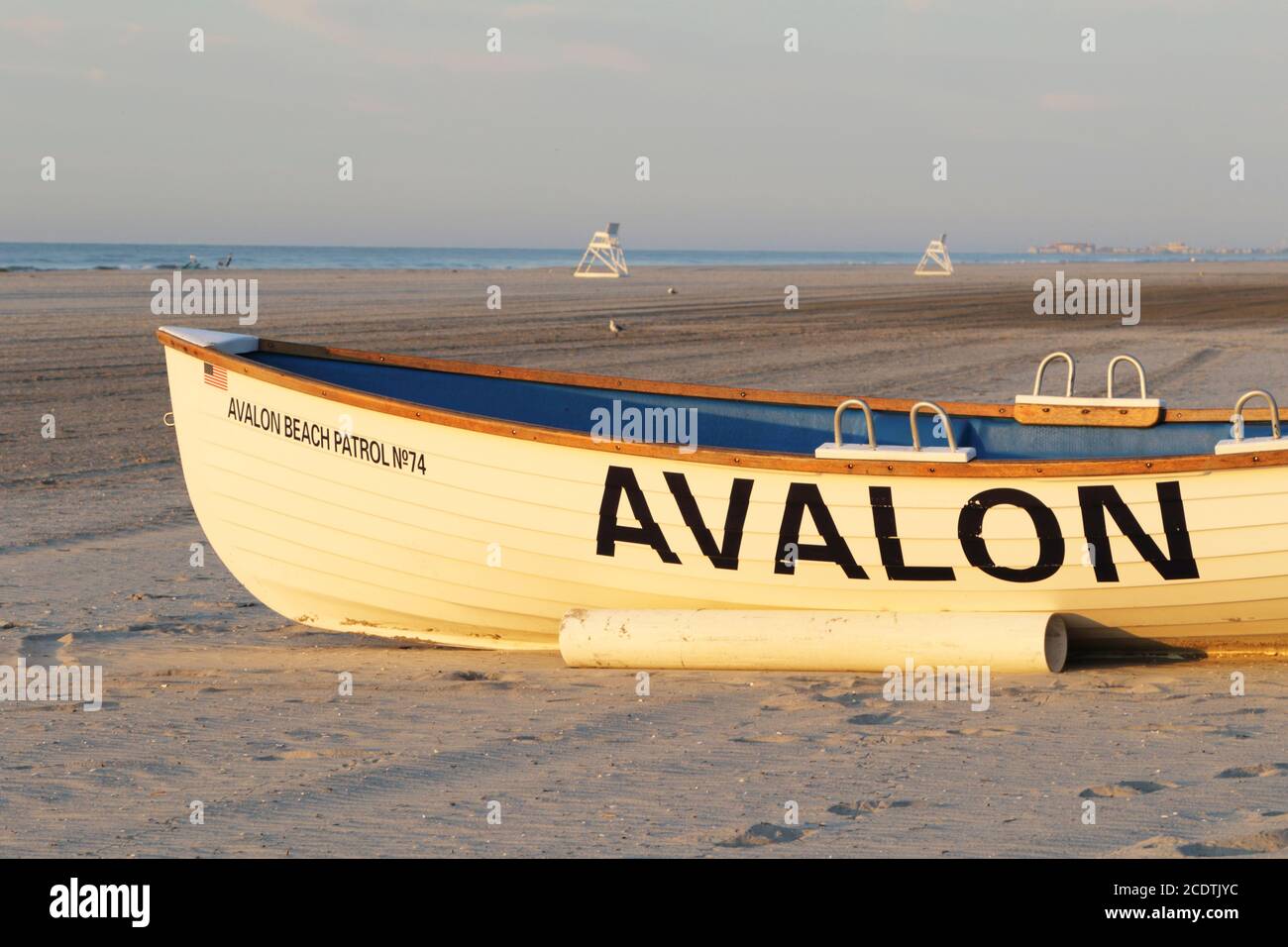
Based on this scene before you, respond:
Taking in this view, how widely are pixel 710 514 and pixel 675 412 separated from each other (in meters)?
2.11

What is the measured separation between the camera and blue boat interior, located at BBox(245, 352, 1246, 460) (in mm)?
7719

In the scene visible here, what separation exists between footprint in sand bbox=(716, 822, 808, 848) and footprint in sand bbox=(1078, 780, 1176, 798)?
3.04 ft

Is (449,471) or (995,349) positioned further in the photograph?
(995,349)

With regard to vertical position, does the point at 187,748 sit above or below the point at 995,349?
below

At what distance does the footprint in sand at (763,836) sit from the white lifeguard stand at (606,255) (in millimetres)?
57296

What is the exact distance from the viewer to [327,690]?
588 centimetres

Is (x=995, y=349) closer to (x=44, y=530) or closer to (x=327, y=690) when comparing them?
(x=44, y=530)

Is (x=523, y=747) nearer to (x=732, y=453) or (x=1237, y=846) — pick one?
(x=732, y=453)

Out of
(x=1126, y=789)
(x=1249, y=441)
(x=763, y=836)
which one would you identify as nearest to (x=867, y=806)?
(x=763, y=836)

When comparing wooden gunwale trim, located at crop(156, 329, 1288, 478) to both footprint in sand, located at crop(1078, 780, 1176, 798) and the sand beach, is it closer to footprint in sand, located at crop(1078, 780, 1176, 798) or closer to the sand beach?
the sand beach

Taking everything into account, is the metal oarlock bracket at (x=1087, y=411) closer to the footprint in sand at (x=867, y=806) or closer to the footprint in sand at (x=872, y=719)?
the footprint in sand at (x=872, y=719)

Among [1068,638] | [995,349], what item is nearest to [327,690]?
[1068,638]
